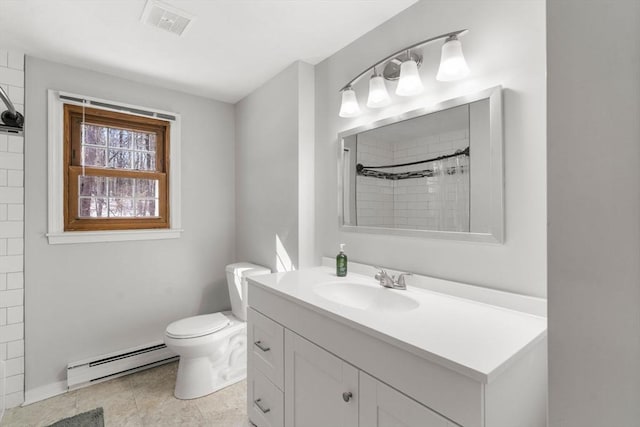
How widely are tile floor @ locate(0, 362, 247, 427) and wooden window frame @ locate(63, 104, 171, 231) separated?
118 centimetres

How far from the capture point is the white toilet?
79.8 inches

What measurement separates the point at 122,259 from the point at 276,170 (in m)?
1.44

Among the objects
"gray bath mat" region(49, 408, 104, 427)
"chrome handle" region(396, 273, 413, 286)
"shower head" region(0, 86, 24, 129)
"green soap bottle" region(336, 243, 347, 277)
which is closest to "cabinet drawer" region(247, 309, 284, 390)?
"green soap bottle" region(336, 243, 347, 277)

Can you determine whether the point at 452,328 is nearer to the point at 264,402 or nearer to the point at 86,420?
the point at 264,402

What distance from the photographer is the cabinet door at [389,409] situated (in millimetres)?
Result: 843

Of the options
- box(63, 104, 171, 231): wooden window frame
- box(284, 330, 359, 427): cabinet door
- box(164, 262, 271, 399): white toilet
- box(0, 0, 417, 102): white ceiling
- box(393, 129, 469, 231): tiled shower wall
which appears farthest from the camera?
box(63, 104, 171, 231): wooden window frame

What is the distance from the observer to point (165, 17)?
65.9 inches

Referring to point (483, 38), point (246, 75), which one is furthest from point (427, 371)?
point (246, 75)

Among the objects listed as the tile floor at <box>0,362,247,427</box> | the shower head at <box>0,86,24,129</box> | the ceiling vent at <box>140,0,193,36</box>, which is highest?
the ceiling vent at <box>140,0,193,36</box>

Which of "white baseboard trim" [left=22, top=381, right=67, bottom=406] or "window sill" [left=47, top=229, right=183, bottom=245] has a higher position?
"window sill" [left=47, top=229, right=183, bottom=245]

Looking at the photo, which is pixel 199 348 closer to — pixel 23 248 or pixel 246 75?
pixel 23 248
